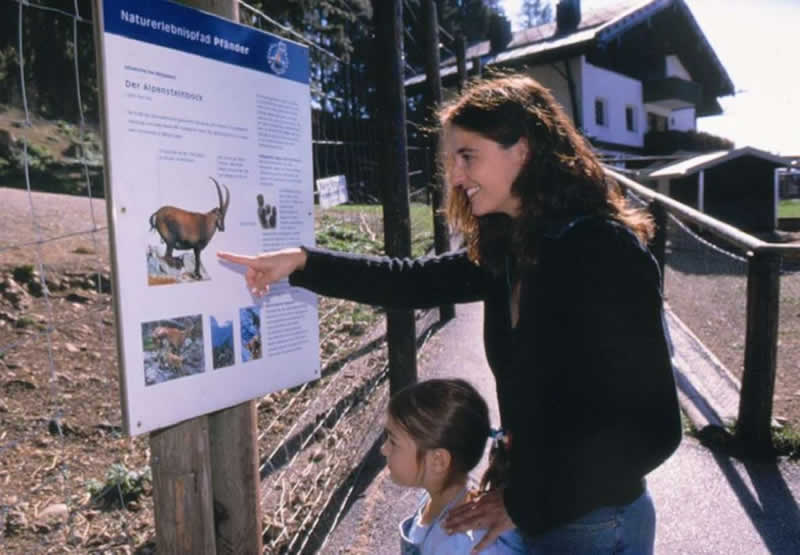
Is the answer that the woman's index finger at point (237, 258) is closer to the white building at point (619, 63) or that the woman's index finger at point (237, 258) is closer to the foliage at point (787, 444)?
the foliage at point (787, 444)

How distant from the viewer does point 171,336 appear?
1661 millimetres

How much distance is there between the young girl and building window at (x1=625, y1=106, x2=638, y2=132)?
26.8 m

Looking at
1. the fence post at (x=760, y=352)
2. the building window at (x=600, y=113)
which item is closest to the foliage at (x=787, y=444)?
Answer: the fence post at (x=760, y=352)

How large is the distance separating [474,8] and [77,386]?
37558 mm

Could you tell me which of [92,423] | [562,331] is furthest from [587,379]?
[92,423]

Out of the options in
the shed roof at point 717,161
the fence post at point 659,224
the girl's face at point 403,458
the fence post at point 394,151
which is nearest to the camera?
the girl's face at point 403,458

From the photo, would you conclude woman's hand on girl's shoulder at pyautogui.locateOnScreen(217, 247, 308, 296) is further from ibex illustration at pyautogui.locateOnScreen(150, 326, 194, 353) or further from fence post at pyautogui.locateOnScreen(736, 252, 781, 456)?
fence post at pyautogui.locateOnScreen(736, 252, 781, 456)

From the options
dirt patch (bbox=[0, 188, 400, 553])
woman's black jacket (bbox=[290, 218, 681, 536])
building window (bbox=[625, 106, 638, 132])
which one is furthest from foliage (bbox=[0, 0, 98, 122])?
building window (bbox=[625, 106, 638, 132])

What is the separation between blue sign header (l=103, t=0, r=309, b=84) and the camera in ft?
5.03

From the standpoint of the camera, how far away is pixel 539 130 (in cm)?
169

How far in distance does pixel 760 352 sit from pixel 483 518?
2.76 meters

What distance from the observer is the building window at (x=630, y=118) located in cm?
2700

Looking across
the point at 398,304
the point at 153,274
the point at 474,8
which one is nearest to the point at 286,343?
the point at 398,304

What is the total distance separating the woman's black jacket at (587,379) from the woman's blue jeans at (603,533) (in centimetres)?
4
